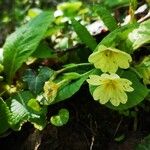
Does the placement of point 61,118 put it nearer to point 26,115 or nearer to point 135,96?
point 26,115

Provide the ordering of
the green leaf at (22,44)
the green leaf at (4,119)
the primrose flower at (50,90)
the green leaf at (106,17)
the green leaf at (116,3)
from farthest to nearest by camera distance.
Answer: the green leaf at (116,3)
the green leaf at (22,44)
the green leaf at (106,17)
the green leaf at (4,119)
the primrose flower at (50,90)

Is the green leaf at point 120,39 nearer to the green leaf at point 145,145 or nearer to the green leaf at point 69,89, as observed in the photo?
the green leaf at point 69,89

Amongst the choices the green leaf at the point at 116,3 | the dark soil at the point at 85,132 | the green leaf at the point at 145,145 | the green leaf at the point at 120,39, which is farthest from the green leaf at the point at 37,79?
the green leaf at the point at 116,3

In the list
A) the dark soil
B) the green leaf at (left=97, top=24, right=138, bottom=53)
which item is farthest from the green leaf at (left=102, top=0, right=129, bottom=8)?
the dark soil

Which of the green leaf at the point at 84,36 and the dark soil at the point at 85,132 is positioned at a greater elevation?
the green leaf at the point at 84,36

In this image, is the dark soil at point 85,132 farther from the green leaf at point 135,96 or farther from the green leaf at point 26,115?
the green leaf at point 135,96

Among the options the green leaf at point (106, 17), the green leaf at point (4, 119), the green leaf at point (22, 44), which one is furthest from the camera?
the green leaf at point (22, 44)

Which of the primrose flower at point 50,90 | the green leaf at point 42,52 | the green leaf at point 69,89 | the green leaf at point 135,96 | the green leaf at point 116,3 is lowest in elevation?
the green leaf at point 116,3

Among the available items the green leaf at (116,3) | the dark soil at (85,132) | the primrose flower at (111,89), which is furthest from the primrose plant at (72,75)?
the green leaf at (116,3)

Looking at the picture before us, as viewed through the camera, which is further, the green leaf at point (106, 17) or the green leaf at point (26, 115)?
the green leaf at point (106, 17)
